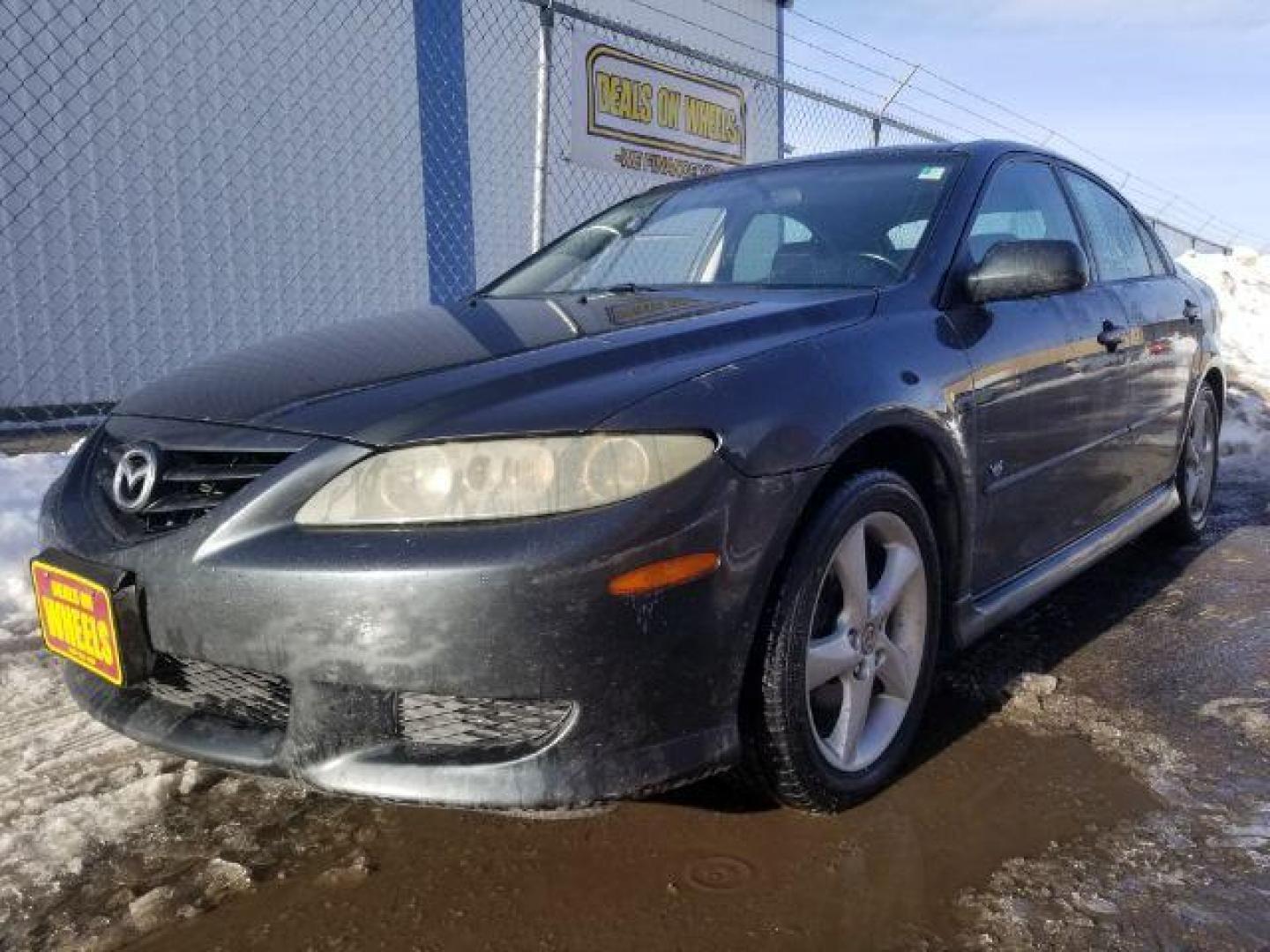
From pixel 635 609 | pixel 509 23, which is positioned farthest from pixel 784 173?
pixel 509 23

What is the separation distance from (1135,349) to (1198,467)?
124 centimetres

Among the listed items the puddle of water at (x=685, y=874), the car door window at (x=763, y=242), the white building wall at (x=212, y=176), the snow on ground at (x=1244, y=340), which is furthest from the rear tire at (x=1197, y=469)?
the white building wall at (x=212, y=176)

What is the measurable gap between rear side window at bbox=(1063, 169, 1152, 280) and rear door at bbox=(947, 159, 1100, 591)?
42 cm

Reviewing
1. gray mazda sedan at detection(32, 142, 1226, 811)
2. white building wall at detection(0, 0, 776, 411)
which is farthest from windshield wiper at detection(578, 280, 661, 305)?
white building wall at detection(0, 0, 776, 411)

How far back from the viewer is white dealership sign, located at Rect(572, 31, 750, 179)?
633 cm

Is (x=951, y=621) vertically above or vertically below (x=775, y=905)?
above

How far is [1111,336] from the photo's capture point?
315 cm

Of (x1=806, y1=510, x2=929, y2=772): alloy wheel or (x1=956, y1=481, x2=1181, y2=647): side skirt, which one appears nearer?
(x1=806, y1=510, x2=929, y2=772): alloy wheel

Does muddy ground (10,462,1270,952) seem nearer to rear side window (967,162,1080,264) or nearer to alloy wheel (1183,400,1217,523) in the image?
rear side window (967,162,1080,264)

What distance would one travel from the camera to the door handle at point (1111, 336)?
3103mm

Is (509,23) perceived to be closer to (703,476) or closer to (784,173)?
(784,173)

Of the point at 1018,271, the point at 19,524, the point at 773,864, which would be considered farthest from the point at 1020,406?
the point at 19,524

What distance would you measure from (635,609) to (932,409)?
966 millimetres

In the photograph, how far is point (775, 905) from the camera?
1798 millimetres
